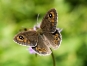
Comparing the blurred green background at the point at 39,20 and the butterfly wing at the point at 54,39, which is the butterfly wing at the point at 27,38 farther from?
the blurred green background at the point at 39,20

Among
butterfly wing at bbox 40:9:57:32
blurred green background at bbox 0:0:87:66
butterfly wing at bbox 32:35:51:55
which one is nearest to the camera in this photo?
butterfly wing at bbox 32:35:51:55

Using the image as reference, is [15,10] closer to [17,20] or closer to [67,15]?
[17,20]

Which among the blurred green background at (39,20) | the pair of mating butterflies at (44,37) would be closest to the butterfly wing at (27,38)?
the pair of mating butterflies at (44,37)

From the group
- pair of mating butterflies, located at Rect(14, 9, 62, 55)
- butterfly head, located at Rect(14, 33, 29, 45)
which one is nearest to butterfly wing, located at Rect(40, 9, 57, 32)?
pair of mating butterflies, located at Rect(14, 9, 62, 55)

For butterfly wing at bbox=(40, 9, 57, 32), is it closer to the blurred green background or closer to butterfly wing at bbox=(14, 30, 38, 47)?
butterfly wing at bbox=(14, 30, 38, 47)

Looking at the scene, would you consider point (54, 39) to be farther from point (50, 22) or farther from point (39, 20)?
point (39, 20)

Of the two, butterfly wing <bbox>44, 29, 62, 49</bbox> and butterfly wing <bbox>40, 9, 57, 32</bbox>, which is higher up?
butterfly wing <bbox>40, 9, 57, 32</bbox>

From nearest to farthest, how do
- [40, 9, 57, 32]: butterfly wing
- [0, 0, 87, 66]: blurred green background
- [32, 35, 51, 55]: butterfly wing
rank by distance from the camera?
1. [32, 35, 51, 55]: butterfly wing
2. [40, 9, 57, 32]: butterfly wing
3. [0, 0, 87, 66]: blurred green background

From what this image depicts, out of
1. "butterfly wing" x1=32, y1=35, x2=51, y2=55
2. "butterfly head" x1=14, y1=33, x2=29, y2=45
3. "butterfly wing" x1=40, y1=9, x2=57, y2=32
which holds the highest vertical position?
"butterfly wing" x1=40, y1=9, x2=57, y2=32

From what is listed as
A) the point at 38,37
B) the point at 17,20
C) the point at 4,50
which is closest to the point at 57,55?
the point at 4,50
